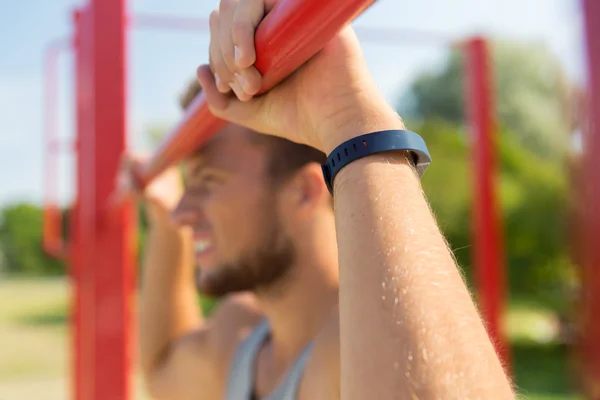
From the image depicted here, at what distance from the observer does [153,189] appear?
4.77 feet

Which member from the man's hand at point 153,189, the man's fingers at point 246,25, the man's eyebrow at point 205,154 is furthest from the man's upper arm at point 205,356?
the man's fingers at point 246,25

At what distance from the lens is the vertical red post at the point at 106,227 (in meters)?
1.43

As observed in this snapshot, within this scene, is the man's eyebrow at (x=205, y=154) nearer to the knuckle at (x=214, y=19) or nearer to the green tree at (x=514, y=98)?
the knuckle at (x=214, y=19)

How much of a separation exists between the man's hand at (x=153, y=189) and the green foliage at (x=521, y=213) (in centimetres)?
589

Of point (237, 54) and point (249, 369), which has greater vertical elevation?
point (237, 54)

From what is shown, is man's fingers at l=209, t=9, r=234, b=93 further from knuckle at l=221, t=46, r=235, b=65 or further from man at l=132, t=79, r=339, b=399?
man at l=132, t=79, r=339, b=399

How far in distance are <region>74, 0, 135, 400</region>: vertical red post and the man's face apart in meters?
0.38

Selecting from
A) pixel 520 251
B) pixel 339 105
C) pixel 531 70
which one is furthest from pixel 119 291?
pixel 531 70

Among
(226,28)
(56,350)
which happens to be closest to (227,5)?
(226,28)

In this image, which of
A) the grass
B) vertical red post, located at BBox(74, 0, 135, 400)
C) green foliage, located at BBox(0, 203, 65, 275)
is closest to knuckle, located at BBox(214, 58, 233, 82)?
vertical red post, located at BBox(74, 0, 135, 400)

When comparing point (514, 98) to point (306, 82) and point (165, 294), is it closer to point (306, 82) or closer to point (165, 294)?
point (165, 294)

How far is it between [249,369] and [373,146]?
76 centimetres

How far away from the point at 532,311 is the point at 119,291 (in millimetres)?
7742

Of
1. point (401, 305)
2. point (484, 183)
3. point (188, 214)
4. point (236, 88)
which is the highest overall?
point (484, 183)
